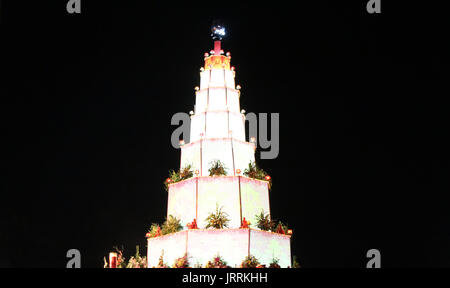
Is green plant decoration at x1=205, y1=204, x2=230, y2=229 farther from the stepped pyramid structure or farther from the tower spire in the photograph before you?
the tower spire

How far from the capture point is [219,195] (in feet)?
72.9

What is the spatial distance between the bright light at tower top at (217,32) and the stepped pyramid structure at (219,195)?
2104mm

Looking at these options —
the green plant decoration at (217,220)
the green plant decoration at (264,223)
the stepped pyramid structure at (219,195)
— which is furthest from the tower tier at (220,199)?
the green plant decoration at (217,220)

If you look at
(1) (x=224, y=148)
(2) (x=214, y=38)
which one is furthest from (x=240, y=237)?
(2) (x=214, y=38)

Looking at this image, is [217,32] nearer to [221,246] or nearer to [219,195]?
[219,195]

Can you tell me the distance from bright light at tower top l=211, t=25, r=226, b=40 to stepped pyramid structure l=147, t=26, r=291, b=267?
2.10 m

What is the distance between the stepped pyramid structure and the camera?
69.2ft

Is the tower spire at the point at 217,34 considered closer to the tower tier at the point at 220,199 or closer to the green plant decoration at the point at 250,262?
the tower tier at the point at 220,199

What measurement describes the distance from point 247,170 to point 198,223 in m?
3.17

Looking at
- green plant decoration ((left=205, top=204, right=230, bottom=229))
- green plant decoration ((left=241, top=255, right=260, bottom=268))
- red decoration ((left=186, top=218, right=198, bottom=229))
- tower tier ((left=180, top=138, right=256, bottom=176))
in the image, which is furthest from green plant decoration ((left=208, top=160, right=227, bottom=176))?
green plant decoration ((left=241, top=255, right=260, bottom=268))

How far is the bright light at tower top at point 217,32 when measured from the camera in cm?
2666
